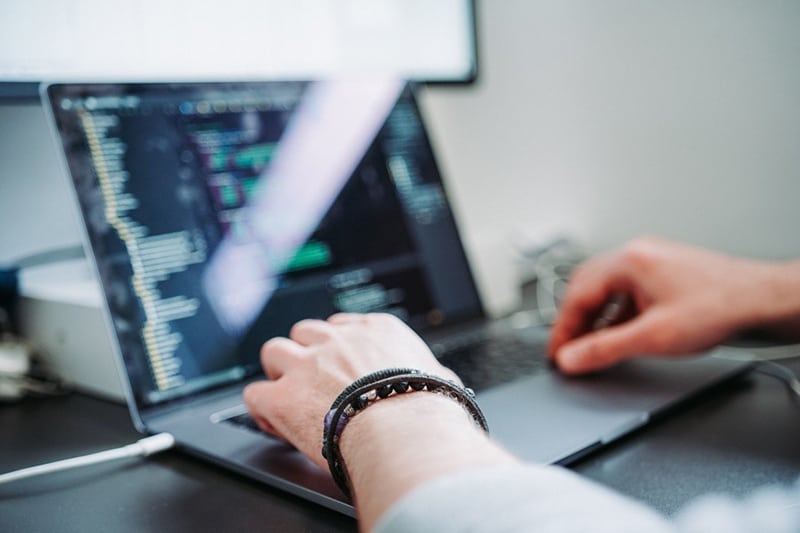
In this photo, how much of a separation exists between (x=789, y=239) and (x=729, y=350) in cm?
27

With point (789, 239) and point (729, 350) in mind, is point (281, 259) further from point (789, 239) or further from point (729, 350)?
point (789, 239)

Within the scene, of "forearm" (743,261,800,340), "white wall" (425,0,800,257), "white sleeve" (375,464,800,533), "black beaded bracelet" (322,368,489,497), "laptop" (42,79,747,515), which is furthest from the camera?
"white wall" (425,0,800,257)

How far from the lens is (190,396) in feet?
1.93

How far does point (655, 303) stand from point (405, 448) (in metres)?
0.42

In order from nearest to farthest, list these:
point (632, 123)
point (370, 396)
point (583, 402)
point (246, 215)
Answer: point (370, 396)
point (583, 402)
point (246, 215)
point (632, 123)

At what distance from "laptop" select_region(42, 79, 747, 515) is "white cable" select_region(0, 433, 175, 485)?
0.02m

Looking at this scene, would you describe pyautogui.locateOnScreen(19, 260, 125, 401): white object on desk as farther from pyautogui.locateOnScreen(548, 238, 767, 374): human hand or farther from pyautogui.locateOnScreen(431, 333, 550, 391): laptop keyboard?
pyautogui.locateOnScreen(548, 238, 767, 374): human hand

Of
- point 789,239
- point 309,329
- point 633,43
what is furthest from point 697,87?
point 309,329

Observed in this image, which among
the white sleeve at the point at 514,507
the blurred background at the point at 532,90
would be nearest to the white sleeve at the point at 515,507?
the white sleeve at the point at 514,507

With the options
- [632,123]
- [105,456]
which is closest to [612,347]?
[105,456]

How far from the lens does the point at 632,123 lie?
1089 mm

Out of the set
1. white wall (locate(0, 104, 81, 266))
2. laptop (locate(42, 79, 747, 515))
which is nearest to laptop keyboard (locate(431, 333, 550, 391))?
laptop (locate(42, 79, 747, 515))

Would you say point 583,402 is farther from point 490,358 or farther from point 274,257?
point 274,257

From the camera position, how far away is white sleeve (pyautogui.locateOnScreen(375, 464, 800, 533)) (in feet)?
0.89
